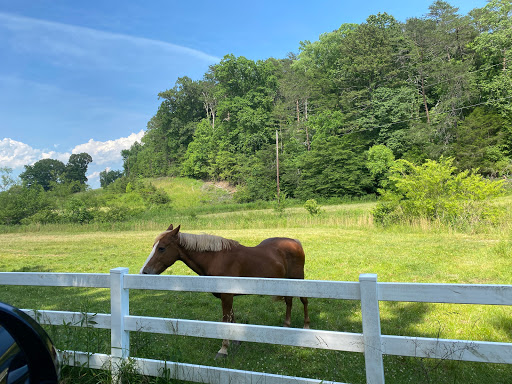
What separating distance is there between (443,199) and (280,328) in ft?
51.0

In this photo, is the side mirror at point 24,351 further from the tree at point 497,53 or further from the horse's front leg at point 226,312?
the tree at point 497,53

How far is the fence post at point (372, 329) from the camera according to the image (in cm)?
252

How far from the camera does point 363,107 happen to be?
51.9 metres

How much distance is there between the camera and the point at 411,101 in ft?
152

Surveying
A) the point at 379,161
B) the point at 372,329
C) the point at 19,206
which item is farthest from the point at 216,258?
the point at 379,161

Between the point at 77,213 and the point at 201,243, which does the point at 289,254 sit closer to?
the point at 201,243

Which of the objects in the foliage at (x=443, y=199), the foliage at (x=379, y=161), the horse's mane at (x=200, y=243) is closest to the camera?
the horse's mane at (x=200, y=243)

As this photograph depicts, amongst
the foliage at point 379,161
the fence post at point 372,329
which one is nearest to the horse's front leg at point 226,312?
the fence post at point 372,329

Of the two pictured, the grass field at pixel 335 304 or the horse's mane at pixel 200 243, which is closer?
the grass field at pixel 335 304

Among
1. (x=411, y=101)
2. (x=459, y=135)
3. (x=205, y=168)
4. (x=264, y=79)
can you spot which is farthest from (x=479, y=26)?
(x=205, y=168)

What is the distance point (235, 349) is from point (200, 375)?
56.7 inches

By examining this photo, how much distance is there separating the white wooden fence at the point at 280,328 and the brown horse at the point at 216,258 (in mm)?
1068

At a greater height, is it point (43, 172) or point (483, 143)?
point (43, 172)

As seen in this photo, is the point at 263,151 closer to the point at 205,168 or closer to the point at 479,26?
the point at 205,168
